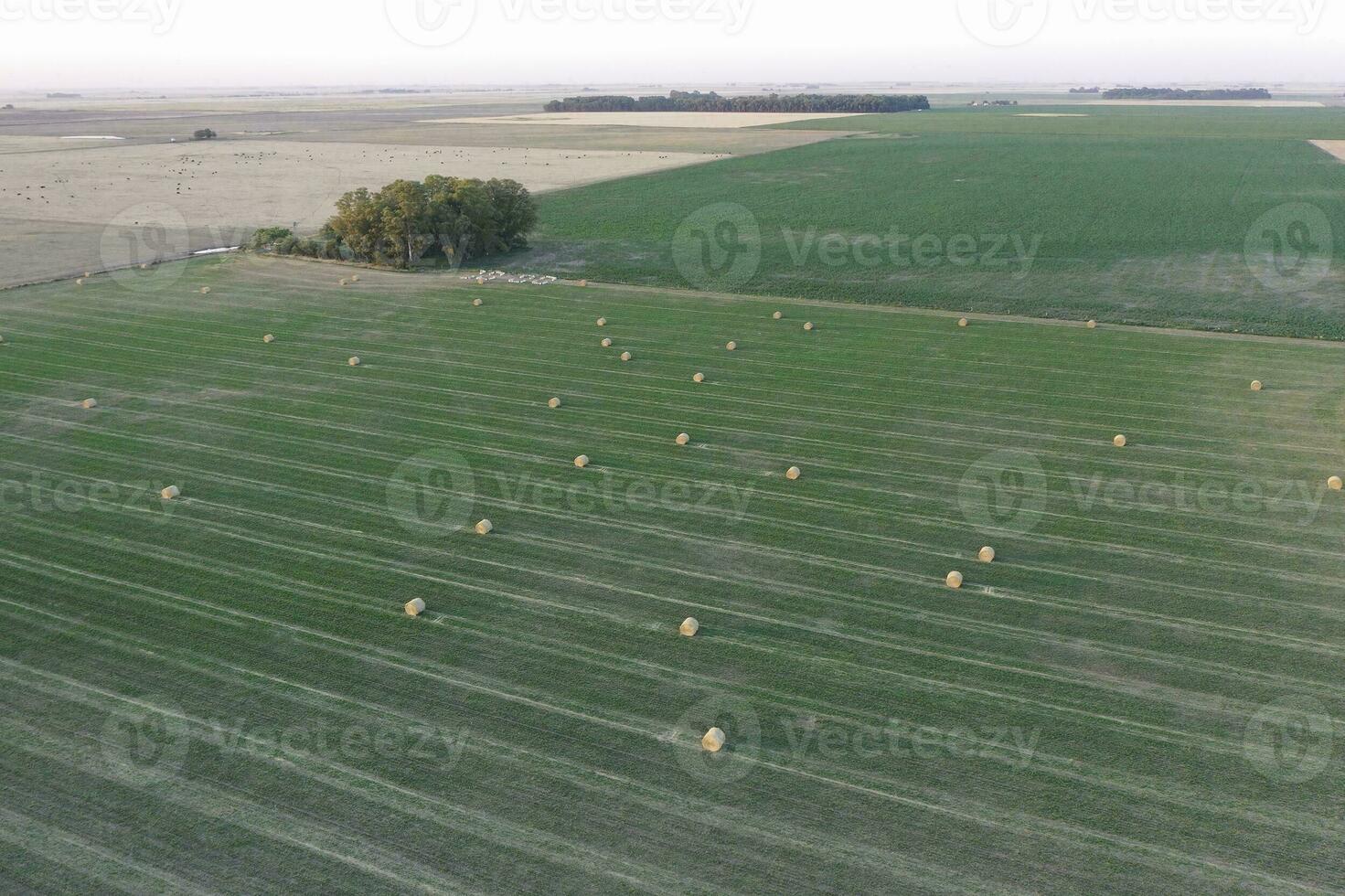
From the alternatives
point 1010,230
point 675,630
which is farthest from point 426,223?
point 675,630

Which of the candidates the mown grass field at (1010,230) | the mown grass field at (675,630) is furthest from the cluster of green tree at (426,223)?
the mown grass field at (675,630)

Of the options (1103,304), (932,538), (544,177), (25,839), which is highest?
(544,177)

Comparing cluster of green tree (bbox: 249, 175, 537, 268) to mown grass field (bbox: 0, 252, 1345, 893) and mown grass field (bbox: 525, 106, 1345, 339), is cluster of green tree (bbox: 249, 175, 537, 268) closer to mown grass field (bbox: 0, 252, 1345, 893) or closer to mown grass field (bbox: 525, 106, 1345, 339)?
mown grass field (bbox: 525, 106, 1345, 339)


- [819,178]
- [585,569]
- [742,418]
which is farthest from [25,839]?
[819,178]

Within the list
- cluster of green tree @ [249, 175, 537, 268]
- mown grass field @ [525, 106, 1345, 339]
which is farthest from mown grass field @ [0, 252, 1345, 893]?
cluster of green tree @ [249, 175, 537, 268]

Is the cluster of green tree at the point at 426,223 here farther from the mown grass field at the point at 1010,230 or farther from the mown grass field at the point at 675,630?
the mown grass field at the point at 675,630

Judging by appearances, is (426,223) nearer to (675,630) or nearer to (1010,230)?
(1010,230)

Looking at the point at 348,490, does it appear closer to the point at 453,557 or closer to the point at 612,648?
the point at 453,557
